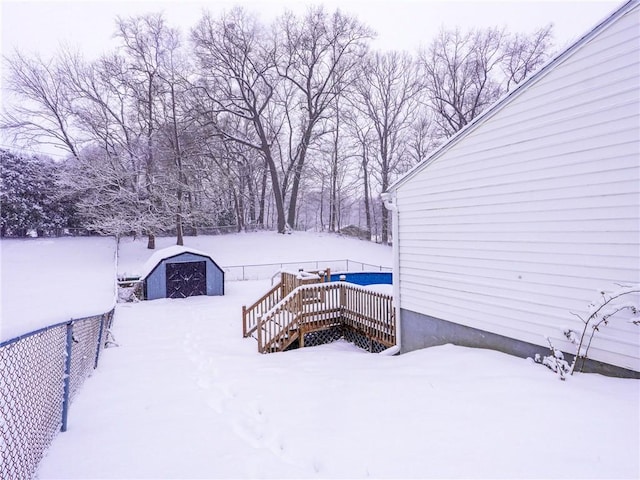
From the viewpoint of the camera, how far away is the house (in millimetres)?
3707

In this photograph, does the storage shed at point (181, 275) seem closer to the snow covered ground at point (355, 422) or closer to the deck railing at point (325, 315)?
the deck railing at point (325, 315)

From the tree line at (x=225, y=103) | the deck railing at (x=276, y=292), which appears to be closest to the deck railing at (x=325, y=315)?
the deck railing at (x=276, y=292)

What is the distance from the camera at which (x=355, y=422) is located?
10.6ft

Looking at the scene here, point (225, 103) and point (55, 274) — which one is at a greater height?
point (225, 103)

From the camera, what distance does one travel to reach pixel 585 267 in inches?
159

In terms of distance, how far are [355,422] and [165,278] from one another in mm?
12186

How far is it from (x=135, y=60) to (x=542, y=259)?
82.3 ft

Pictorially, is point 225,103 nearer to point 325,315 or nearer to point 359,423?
point 325,315

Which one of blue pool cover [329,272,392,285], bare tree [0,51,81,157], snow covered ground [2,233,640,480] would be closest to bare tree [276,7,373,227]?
blue pool cover [329,272,392,285]

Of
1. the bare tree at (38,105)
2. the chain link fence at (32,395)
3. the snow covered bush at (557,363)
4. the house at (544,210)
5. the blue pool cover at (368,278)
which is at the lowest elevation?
the blue pool cover at (368,278)

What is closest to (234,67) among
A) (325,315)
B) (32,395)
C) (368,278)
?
(368,278)

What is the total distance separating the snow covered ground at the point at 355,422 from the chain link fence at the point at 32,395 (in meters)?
0.19

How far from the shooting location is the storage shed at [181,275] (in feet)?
43.9

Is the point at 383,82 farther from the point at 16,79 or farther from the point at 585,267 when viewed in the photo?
the point at 585,267
